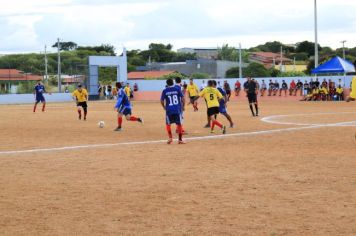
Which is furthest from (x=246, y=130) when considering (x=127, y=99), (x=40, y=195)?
(x=40, y=195)

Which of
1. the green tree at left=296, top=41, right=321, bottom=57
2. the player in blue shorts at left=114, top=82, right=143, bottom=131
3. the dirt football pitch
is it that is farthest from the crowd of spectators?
the green tree at left=296, top=41, right=321, bottom=57

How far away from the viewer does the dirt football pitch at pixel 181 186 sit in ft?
24.3

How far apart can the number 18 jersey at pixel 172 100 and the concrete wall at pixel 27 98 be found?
44.3 m

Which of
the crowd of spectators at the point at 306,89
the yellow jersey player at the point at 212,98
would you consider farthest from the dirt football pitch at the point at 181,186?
the crowd of spectators at the point at 306,89

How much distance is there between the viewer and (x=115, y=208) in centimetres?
830

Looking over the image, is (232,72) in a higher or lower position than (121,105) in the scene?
higher

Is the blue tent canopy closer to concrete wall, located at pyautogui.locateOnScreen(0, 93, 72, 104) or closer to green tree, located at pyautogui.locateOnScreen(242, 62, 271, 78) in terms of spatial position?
concrete wall, located at pyautogui.locateOnScreen(0, 93, 72, 104)

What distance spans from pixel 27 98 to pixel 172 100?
46.1 metres

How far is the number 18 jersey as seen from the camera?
54.6ft

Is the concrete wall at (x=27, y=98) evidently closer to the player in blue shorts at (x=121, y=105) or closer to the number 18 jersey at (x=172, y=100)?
the player in blue shorts at (x=121, y=105)

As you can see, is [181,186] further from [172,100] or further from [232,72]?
[232,72]

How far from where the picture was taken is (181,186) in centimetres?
984


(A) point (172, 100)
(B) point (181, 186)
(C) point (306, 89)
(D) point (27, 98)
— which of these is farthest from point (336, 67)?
(B) point (181, 186)

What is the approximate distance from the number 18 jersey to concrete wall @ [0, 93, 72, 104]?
4430 centimetres
